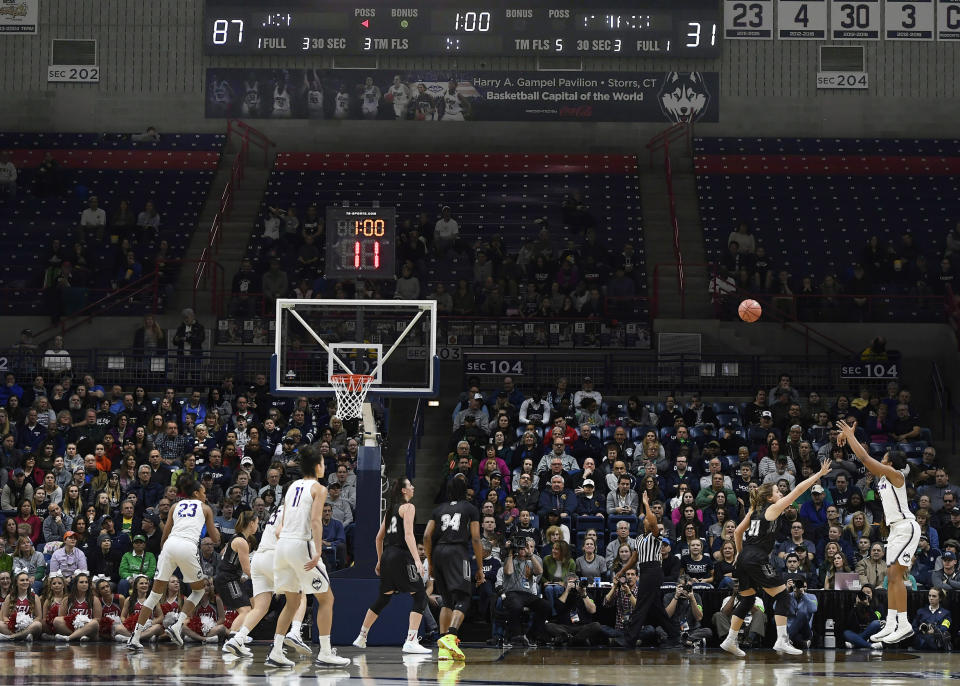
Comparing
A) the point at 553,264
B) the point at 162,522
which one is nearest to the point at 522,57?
the point at 553,264

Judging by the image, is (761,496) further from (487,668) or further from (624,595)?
(487,668)

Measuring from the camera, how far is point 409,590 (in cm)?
1577

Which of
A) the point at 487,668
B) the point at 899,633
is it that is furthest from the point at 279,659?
the point at 899,633

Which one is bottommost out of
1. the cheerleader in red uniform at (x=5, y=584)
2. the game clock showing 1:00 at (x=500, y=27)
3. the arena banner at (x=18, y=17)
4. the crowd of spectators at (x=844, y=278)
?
the cheerleader in red uniform at (x=5, y=584)

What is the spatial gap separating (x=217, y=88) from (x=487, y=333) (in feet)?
37.5

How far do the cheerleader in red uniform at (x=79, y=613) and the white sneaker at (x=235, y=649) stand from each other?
4022 millimetres

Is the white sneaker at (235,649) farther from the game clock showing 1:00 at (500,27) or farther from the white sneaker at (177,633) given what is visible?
the game clock showing 1:00 at (500,27)

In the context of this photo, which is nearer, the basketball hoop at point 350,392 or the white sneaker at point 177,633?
the white sneaker at point 177,633

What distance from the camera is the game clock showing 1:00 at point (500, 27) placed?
34156 mm

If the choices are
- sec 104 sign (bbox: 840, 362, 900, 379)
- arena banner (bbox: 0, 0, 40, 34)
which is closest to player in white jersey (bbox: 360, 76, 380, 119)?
arena banner (bbox: 0, 0, 40, 34)

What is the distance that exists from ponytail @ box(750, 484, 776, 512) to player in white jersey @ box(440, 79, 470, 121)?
20.4m

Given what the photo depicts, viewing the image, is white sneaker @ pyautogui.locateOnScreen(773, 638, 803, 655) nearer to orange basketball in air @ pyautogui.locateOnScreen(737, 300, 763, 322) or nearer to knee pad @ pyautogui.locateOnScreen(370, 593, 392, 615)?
knee pad @ pyautogui.locateOnScreen(370, 593, 392, 615)

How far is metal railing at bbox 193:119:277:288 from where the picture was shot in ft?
104

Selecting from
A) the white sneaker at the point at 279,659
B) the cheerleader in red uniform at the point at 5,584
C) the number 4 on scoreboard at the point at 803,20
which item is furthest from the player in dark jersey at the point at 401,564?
the number 4 on scoreboard at the point at 803,20
